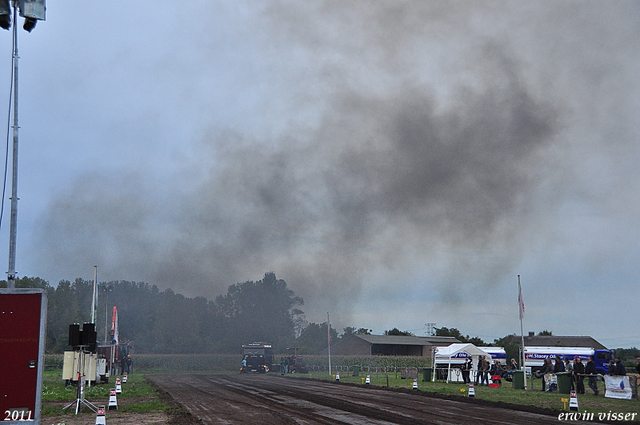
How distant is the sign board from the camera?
9.71 m

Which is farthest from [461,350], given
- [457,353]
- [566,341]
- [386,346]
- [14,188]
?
[566,341]

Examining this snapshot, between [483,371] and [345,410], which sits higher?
[345,410]

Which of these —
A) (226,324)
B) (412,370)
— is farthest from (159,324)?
(412,370)

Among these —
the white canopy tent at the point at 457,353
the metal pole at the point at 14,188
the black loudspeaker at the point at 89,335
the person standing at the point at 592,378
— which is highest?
the metal pole at the point at 14,188

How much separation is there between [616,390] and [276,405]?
15320mm

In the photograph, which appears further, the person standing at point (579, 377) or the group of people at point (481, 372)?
the group of people at point (481, 372)

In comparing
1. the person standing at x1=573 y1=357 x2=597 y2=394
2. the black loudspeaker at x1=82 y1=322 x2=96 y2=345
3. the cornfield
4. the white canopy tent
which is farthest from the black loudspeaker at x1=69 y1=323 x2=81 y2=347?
the cornfield

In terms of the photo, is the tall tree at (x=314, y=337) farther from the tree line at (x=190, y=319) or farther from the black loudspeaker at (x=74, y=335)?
the black loudspeaker at (x=74, y=335)

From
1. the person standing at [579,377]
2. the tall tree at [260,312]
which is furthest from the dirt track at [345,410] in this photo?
the tall tree at [260,312]

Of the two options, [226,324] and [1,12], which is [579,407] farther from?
[226,324]

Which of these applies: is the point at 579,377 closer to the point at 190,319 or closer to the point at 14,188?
the point at 14,188

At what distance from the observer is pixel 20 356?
9.88m

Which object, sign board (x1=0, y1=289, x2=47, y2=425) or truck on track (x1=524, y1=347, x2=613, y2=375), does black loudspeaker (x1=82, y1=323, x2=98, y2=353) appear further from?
truck on track (x1=524, y1=347, x2=613, y2=375)

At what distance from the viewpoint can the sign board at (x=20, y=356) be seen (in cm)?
971
